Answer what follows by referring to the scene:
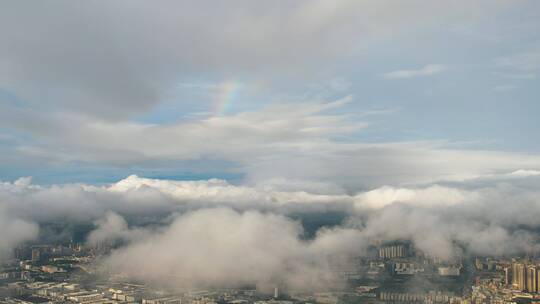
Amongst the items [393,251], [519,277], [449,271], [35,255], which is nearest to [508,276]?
[519,277]

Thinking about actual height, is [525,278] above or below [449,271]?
above

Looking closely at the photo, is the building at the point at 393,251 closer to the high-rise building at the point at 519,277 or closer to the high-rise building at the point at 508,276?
the high-rise building at the point at 508,276

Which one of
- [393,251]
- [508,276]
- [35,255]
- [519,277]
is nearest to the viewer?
[519,277]

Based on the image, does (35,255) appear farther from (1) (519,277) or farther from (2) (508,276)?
(1) (519,277)

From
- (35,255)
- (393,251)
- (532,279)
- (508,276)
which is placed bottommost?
(35,255)

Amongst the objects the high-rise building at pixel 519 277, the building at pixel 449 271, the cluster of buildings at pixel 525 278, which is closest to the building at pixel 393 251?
the building at pixel 449 271

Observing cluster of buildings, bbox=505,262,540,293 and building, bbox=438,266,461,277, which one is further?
building, bbox=438,266,461,277

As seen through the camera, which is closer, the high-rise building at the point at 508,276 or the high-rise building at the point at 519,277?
the high-rise building at the point at 519,277

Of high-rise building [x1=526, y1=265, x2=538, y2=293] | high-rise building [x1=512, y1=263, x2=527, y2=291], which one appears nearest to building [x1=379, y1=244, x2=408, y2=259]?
high-rise building [x1=512, y1=263, x2=527, y2=291]

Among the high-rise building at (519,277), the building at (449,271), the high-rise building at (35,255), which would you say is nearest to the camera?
the high-rise building at (519,277)

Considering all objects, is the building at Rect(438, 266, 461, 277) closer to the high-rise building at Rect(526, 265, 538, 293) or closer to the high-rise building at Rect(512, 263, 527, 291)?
the high-rise building at Rect(512, 263, 527, 291)

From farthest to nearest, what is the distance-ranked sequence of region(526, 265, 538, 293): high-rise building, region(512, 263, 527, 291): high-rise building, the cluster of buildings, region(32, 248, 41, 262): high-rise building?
region(32, 248, 41, 262): high-rise building, region(512, 263, 527, 291): high-rise building, the cluster of buildings, region(526, 265, 538, 293): high-rise building

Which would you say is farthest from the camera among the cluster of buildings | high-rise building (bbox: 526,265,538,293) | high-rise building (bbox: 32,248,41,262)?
high-rise building (bbox: 32,248,41,262)
